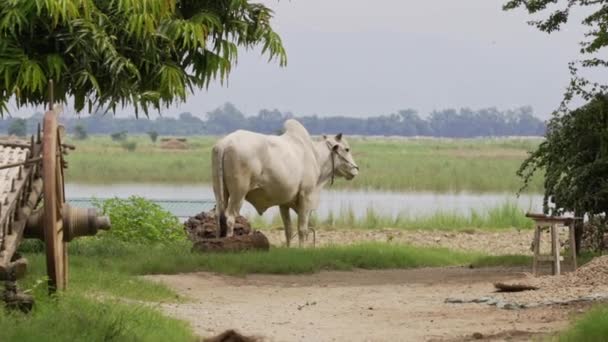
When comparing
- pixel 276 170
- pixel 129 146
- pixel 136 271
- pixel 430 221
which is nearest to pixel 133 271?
pixel 136 271

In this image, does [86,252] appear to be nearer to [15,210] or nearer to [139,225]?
[139,225]

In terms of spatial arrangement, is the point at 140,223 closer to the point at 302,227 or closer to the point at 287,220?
the point at 287,220

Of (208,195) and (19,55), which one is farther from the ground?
(19,55)

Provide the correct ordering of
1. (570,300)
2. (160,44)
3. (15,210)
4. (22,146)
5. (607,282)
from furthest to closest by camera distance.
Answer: (160,44) < (607,282) < (570,300) < (22,146) < (15,210)

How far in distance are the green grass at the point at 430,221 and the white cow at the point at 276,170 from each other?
5.99 m

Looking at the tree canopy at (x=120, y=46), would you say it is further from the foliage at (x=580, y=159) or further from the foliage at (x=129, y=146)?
the foliage at (x=129, y=146)

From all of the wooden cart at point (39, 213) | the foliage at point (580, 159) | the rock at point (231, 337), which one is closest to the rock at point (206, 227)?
the foliage at point (580, 159)

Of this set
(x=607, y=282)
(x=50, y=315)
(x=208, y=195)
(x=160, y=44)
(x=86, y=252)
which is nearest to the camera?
(x=50, y=315)

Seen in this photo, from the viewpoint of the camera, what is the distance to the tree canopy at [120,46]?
19688 millimetres

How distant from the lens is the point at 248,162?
20.0 m

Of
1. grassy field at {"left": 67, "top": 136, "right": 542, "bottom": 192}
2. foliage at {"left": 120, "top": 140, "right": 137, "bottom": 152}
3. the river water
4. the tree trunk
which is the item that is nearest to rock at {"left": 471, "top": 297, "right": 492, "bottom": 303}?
the tree trunk

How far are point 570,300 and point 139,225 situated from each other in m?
8.47

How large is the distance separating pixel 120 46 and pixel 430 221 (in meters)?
10.3

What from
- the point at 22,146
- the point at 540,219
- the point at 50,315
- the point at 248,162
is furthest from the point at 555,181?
the point at 50,315
